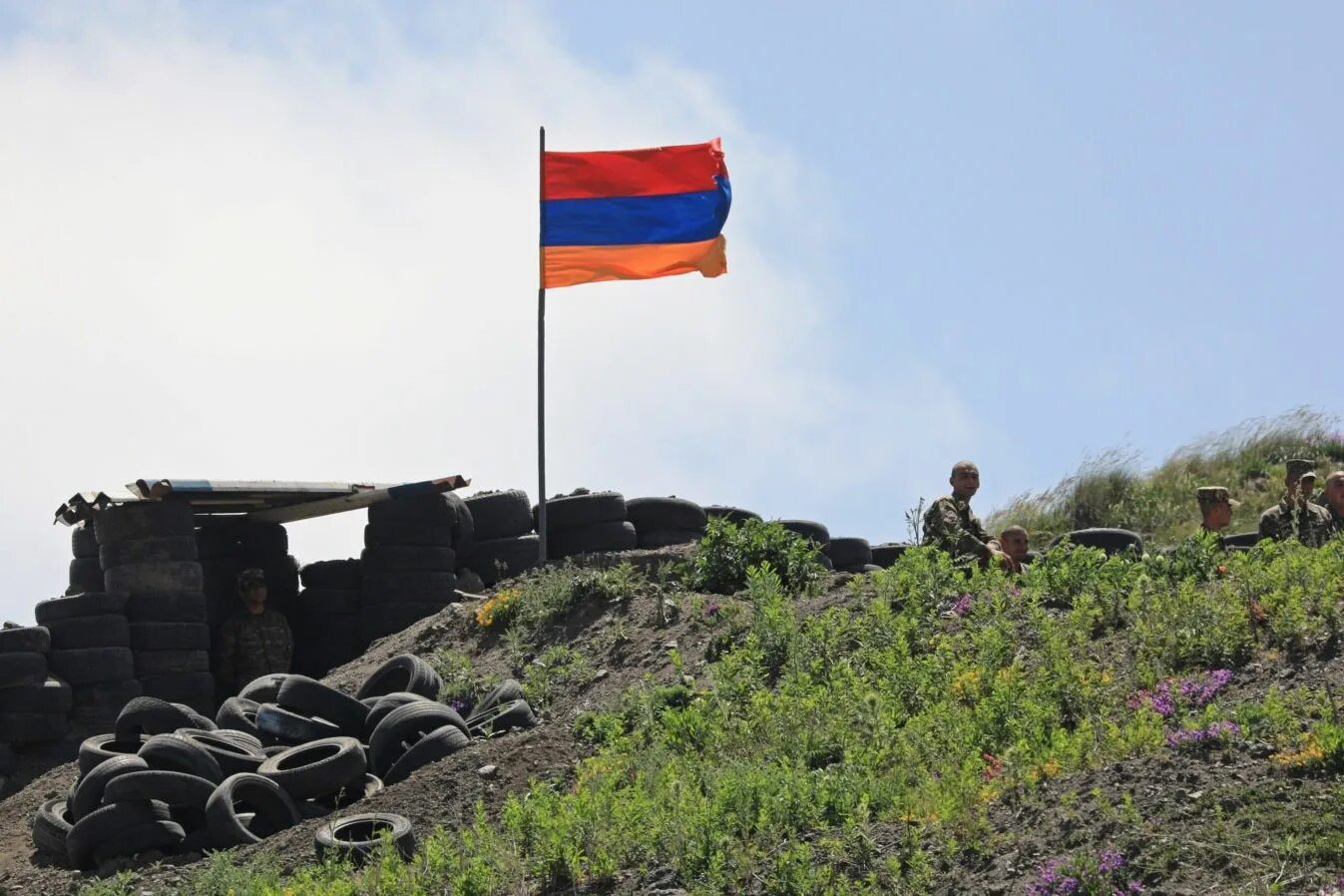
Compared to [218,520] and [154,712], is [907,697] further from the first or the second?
[218,520]

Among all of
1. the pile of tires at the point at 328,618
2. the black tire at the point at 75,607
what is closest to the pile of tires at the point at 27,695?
the black tire at the point at 75,607

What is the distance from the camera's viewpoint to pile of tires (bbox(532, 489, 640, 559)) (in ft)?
61.4

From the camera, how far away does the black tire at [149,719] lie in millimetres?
13125

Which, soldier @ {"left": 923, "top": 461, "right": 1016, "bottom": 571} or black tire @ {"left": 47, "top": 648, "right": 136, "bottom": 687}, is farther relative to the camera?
black tire @ {"left": 47, "top": 648, "right": 136, "bottom": 687}

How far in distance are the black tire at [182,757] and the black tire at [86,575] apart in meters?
6.99

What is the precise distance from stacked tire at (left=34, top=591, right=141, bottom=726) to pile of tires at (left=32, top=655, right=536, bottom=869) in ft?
12.7

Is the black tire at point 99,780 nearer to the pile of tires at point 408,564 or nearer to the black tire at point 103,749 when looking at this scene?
the black tire at point 103,749

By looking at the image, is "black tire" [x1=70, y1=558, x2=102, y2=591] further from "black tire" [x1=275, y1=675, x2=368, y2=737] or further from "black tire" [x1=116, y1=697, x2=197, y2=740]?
"black tire" [x1=275, y1=675, x2=368, y2=737]

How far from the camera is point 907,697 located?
10.7 m

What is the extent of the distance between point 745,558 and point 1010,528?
2158mm

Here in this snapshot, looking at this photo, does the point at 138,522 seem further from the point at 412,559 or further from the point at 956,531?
the point at 956,531

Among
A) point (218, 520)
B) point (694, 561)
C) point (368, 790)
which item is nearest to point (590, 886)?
point (368, 790)

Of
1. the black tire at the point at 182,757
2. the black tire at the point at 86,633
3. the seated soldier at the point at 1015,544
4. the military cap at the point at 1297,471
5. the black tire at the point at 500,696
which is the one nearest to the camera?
the black tire at the point at 182,757

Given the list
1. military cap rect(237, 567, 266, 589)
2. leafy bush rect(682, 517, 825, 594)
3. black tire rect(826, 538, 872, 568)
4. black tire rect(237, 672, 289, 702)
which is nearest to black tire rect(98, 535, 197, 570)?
military cap rect(237, 567, 266, 589)
